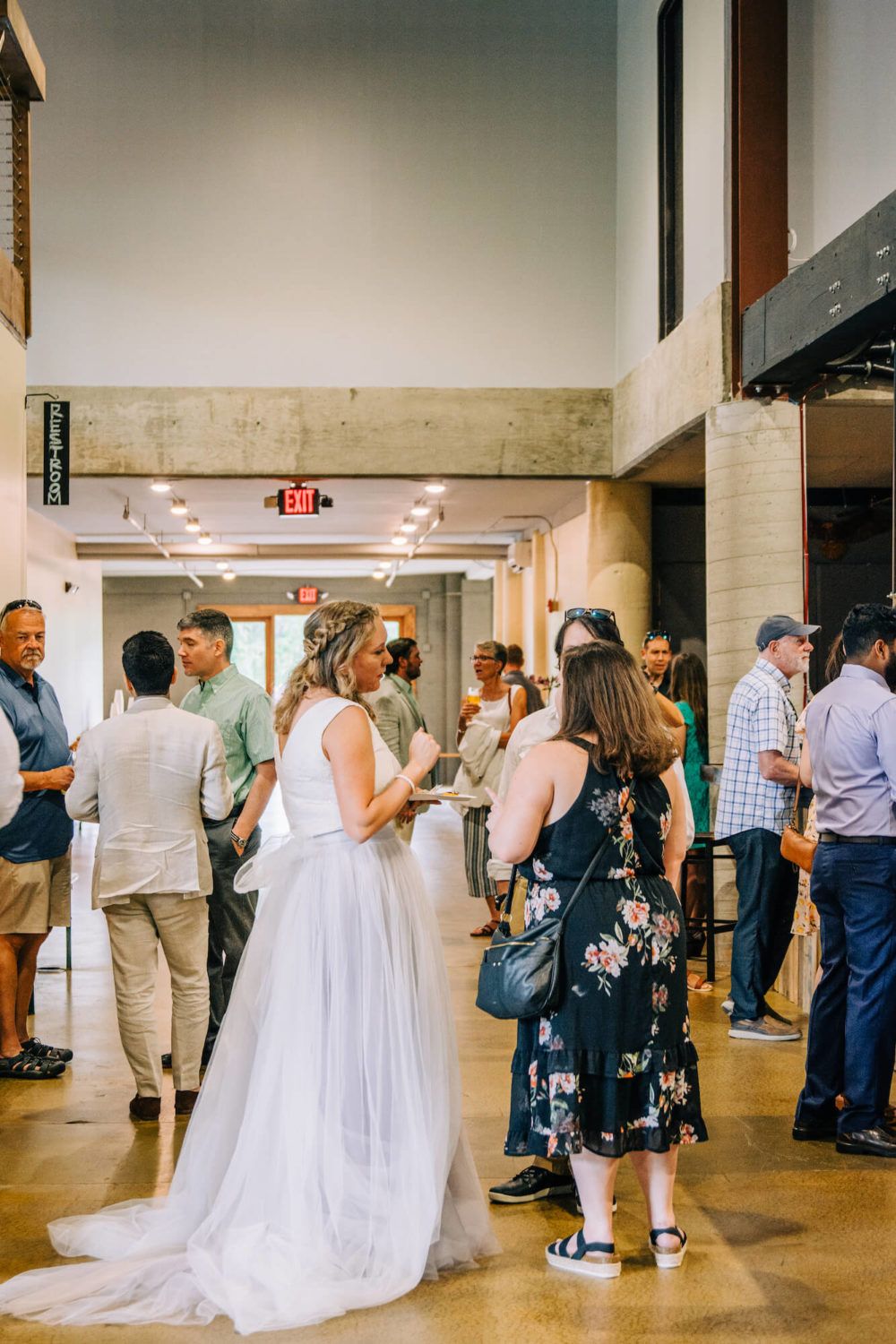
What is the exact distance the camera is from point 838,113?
7254 mm

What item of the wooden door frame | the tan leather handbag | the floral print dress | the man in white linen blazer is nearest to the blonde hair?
the floral print dress

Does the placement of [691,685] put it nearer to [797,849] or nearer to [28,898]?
[797,849]

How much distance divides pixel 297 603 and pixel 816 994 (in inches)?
864

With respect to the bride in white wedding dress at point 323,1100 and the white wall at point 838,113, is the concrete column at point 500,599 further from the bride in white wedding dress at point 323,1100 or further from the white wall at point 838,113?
the bride in white wedding dress at point 323,1100

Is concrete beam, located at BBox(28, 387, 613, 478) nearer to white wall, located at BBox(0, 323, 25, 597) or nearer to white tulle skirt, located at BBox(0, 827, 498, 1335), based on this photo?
white wall, located at BBox(0, 323, 25, 597)

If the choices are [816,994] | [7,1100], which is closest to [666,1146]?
[816,994]

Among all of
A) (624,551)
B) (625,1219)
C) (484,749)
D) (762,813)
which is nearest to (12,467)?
(484,749)

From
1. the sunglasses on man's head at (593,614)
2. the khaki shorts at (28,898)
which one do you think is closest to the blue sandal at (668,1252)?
the sunglasses on man's head at (593,614)

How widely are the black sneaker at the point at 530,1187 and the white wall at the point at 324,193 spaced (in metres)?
7.23

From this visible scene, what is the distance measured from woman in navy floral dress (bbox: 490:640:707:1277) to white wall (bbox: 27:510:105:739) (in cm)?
1104

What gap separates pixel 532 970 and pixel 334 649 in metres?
0.92

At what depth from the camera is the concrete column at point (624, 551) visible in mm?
10320

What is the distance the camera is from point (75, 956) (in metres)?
7.39

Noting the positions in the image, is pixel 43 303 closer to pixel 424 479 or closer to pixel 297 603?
pixel 424 479
